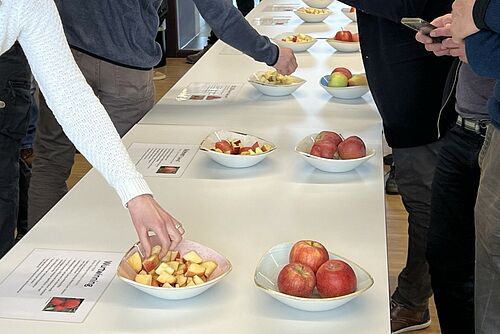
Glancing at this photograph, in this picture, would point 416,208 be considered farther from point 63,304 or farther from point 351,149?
point 63,304

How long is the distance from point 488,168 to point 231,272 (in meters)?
0.55

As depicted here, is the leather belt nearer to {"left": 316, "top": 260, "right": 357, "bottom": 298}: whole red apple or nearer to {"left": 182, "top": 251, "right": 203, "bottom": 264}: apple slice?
{"left": 316, "top": 260, "right": 357, "bottom": 298}: whole red apple

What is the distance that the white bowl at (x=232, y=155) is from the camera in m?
1.85

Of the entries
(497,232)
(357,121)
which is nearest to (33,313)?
(497,232)

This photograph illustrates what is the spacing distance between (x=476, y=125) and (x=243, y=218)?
1.87 feet

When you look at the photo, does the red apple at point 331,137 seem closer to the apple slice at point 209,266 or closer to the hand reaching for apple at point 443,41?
the hand reaching for apple at point 443,41

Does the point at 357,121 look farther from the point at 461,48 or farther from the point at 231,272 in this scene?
the point at 231,272

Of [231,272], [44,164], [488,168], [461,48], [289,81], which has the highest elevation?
[461,48]

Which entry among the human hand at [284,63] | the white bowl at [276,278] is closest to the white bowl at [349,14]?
the human hand at [284,63]

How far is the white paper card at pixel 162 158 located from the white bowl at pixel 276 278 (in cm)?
53

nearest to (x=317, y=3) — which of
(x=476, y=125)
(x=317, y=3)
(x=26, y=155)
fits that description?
(x=317, y=3)

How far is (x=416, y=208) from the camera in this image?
2.28 metres

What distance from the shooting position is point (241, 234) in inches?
60.7

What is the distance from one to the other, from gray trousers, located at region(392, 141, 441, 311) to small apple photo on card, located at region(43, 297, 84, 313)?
1.19m
